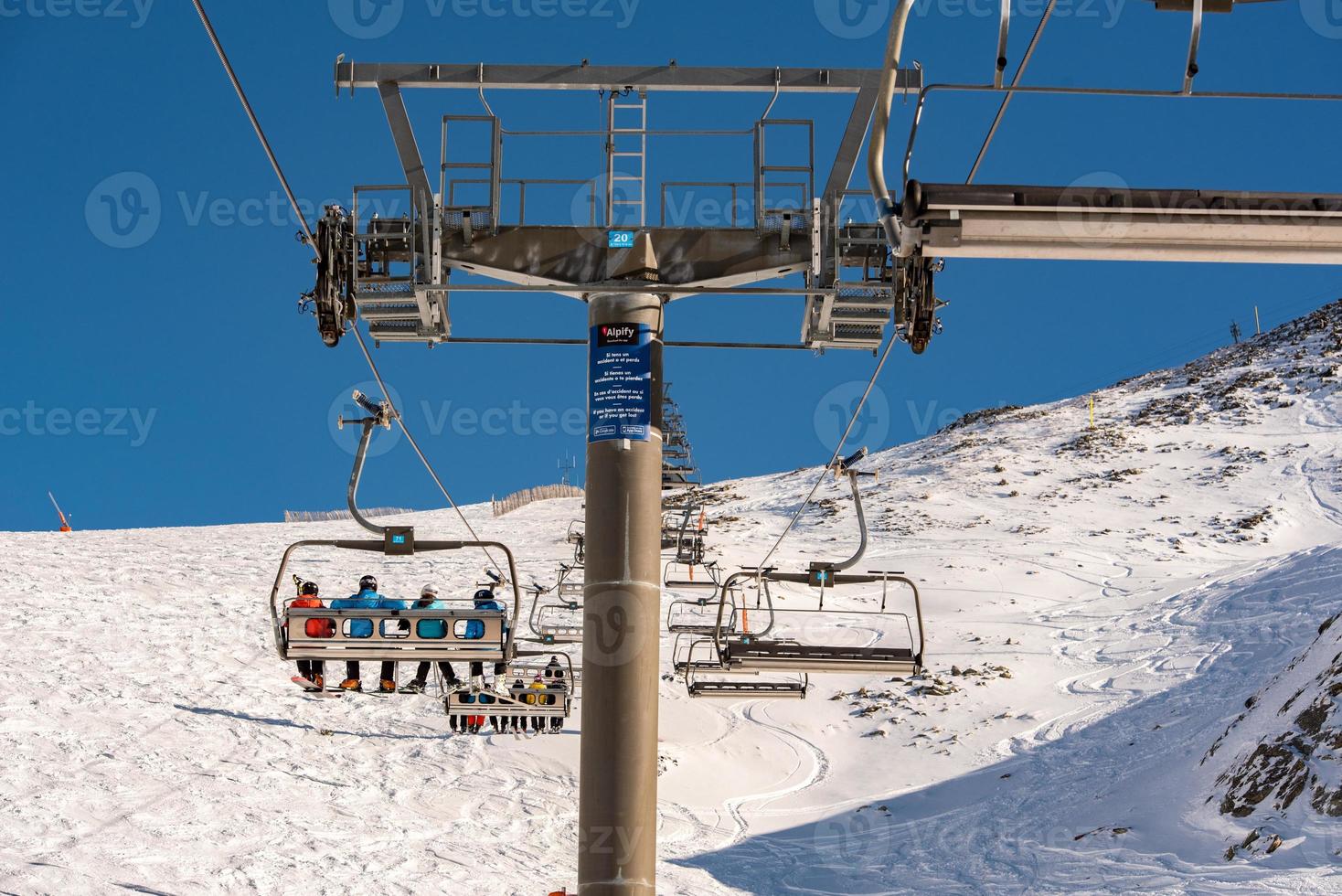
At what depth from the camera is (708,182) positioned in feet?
40.9

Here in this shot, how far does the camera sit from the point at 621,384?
36.8 feet

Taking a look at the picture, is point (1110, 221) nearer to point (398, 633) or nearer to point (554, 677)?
point (398, 633)

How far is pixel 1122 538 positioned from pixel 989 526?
13.6 ft

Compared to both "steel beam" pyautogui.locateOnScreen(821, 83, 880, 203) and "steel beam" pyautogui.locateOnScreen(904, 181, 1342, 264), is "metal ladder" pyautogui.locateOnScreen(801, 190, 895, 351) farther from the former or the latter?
"steel beam" pyautogui.locateOnScreen(904, 181, 1342, 264)

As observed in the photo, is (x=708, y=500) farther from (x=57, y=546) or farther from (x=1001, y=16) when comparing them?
(x=1001, y=16)

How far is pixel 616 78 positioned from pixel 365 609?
4.67 m

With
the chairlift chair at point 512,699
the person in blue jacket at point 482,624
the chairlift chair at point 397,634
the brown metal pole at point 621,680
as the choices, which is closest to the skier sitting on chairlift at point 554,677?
the chairlift chair at point 512,699

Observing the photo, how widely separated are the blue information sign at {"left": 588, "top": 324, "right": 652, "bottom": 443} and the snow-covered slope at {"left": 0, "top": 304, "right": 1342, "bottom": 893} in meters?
9.67

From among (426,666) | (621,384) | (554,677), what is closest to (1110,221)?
(621,384)

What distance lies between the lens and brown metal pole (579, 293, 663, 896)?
1052cm

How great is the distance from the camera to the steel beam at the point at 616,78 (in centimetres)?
1274

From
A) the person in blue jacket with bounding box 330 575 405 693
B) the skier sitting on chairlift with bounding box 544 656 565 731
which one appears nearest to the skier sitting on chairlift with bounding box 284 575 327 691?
the person in blue jacket with bounding box 330 575 405 693

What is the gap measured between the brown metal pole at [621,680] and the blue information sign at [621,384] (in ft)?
0.48

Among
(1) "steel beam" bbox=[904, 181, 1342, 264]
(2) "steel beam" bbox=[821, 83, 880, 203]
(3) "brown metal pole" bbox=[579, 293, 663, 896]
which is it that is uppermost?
(2) "steel beam" bbox=[821, 83, 880, 203]
